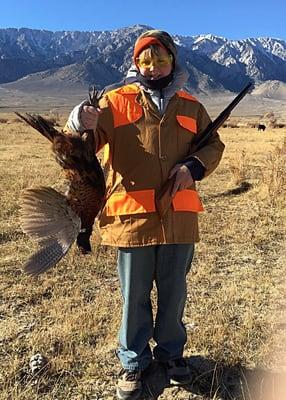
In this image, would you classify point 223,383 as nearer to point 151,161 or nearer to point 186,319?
point 186,319

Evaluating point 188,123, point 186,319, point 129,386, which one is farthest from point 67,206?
point 186,319

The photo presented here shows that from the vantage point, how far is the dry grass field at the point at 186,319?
3480 mm

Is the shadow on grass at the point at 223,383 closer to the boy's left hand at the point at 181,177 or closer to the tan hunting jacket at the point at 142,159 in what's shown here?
the tan hunting jacket at the point at 142,159

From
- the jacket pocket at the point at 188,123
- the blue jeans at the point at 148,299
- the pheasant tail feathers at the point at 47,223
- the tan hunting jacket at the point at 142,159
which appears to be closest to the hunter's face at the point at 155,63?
the tan hunting jacket at the point at 142,159

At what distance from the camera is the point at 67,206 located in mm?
2760

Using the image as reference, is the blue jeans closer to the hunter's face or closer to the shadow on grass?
the shadow on grass

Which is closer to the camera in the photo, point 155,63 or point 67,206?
point 67,206

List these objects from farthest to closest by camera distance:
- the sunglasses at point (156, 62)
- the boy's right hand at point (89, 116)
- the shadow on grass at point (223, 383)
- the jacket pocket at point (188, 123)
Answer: the shadow on grass at point (223, 383), the jacket pocket at point (188, 123), the sunglasses at point (156, 62), the boy's right hand at point (89, 116)

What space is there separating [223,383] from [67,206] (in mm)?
1661

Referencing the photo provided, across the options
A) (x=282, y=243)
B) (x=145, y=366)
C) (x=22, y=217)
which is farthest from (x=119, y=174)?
(x=282, y=243)

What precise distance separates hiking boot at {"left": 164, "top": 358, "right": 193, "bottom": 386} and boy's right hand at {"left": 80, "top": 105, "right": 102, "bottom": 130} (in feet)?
5.38

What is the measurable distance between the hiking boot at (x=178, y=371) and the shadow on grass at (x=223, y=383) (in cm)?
5

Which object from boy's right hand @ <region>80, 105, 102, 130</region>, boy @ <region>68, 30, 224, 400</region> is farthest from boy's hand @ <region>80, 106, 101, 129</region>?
boy @ <region>68, 30, 224, 400</region>

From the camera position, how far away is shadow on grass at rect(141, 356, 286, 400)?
3.40 m
